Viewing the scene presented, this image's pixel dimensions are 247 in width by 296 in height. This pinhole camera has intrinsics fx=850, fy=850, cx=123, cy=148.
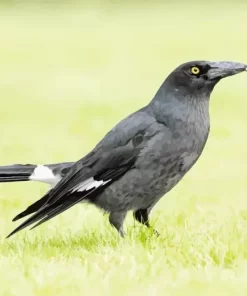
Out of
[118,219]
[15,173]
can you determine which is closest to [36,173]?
[15,173]

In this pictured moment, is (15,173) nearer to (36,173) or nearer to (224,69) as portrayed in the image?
(36,173)

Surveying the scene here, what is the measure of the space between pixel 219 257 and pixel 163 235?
623 mm

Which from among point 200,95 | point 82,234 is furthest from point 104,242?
point 200,95

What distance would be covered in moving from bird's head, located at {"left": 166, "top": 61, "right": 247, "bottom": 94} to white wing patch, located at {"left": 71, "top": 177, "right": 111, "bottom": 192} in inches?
27.1

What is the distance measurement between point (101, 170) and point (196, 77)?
751 millimetres

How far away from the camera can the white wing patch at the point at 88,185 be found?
15.7 feet

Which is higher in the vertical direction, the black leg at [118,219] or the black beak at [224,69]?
the black beak at [224,69]

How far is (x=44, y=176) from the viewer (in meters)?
5.06

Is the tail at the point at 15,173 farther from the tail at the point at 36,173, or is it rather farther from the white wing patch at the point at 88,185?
the white wing patch at the point at 88,185

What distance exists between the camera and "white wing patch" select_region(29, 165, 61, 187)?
5.07 m

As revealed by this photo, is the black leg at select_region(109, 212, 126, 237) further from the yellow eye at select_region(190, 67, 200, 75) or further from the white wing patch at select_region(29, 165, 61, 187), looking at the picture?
the yellow eye at select_region(190, 67, 200, 75)

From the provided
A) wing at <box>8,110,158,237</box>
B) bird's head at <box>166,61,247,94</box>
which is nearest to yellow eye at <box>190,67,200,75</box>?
bird's head at <box>166,61,247,94</box>

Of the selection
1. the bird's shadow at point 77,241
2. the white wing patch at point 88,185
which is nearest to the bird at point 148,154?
the white wing patch at point 88,185

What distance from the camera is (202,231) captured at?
16.4 ft
